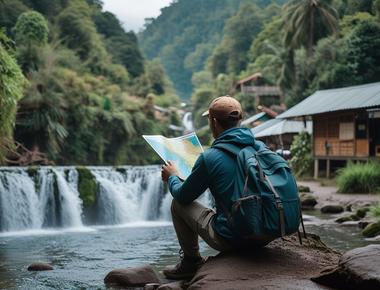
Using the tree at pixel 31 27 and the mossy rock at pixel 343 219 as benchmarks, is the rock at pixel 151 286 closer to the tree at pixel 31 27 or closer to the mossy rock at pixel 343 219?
the mossy rock at pixel 343 219

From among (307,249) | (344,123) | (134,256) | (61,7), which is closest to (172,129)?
(61,7)

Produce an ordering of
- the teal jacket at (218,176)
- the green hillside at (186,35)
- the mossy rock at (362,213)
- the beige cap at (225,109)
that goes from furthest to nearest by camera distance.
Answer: the green hillside at (186,35) < the mossy rock at (362,213) < the beige cap at (225,109) < the teal jacket at (218,176)

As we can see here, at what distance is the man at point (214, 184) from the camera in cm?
390

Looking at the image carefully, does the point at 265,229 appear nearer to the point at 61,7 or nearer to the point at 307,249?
the point at 307,249

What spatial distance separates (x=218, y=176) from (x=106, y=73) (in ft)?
139

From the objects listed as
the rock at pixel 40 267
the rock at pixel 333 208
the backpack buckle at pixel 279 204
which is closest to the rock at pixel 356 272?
the backpack buckle at pixel 279 204

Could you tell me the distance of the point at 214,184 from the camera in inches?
155

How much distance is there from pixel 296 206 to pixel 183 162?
1.04 m

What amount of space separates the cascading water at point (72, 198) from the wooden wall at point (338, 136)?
7863mm

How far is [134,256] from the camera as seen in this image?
870 centimetres

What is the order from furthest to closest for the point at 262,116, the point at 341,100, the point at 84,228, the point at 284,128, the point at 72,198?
the point at 262,116 < the point at 284,128 < the point at 341,100 < the point at 72,198 < the point at 84,228

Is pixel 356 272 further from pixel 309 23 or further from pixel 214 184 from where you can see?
pixel 309 23

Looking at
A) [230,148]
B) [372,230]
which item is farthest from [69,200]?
[230,148]

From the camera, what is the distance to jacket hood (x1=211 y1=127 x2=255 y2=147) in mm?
4000
